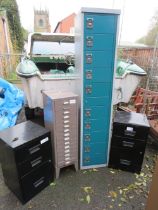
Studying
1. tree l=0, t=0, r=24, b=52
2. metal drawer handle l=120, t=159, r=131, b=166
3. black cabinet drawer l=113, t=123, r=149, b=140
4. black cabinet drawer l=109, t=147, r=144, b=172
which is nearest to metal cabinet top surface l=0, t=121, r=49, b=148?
black cabinet drawer l=113, t=123, r=149, b=140

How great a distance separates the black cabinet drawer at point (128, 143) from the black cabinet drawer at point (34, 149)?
81 centimetres

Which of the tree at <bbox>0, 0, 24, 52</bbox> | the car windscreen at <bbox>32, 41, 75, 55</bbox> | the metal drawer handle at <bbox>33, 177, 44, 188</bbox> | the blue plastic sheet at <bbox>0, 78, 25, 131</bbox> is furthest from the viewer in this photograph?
the tree at <bbox>0, 0, 24, 52</bbox>

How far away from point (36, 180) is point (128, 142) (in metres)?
1.13

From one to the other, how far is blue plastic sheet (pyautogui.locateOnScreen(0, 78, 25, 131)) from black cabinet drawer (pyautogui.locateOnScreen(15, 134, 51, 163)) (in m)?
1.40

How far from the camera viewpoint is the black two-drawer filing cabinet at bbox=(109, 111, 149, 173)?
2.03 meters

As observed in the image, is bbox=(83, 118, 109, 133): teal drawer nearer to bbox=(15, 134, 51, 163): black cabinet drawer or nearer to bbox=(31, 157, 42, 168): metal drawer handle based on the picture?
bbox=(15, 134, 51, 163): black cabinet drawer

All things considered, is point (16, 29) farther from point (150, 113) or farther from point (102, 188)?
point (102, 188)

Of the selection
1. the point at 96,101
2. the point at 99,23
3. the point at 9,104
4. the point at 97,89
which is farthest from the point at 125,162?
the point at 9,104

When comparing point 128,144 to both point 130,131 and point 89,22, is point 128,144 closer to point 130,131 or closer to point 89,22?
point 130,131

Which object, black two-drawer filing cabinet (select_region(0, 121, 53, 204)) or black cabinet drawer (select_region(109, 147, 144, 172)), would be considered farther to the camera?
black cabinet drawer (select_region(109, 147, 144, 172))

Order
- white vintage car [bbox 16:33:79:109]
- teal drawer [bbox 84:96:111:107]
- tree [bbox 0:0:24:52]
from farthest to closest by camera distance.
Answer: tree [bbox 0:0:24:52]
white vintage car [bbox 16:33:79:109]
teal drawer [bbox 84:96:111:107]

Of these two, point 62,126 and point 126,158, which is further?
point 126,158

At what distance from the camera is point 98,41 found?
1.73m

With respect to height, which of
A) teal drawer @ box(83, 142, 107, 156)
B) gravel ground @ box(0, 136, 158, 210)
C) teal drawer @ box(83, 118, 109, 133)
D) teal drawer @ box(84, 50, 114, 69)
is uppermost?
teal drawer @ box(84, 50, 114, 69)
